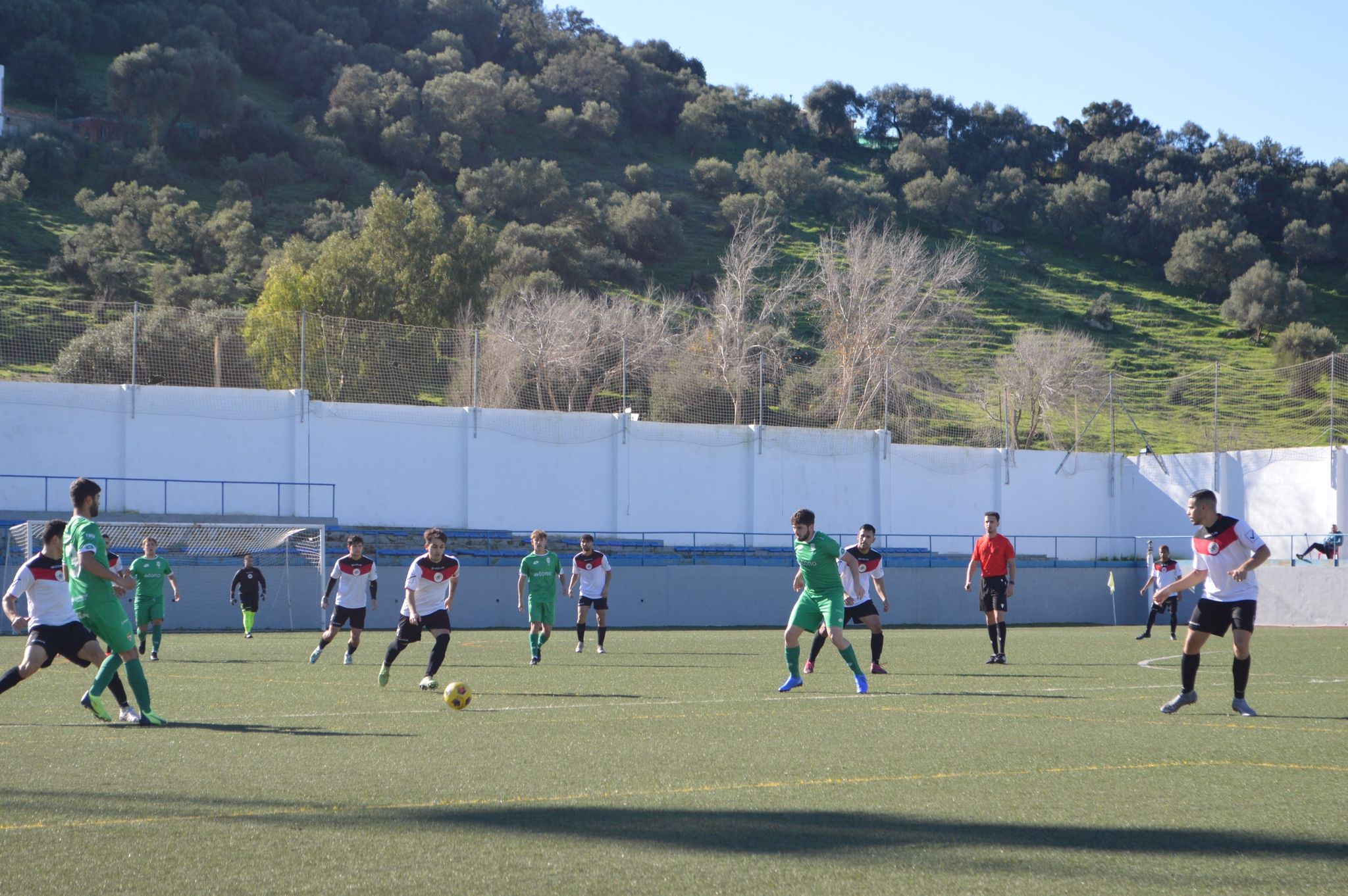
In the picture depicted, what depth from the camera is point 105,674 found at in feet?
33.4

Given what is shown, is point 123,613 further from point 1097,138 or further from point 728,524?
point 1097,138

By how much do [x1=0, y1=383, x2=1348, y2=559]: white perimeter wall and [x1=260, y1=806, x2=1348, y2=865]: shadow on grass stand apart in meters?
28.8

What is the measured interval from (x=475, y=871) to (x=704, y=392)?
35.7 m

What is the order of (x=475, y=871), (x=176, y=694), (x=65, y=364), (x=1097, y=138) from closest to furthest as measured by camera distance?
(x=475, y=871) → (x=176, y=694) → (x=65, y=364) → (x=1097, y=138)

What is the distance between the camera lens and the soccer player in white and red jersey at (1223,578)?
10492 mm

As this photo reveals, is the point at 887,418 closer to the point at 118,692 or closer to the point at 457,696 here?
the point at 457,696

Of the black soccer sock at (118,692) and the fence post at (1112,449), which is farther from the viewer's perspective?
the fence post at (1112,449)

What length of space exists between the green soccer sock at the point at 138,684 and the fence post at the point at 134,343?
77.3ft

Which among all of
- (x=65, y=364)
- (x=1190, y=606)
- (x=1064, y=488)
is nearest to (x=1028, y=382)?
(x=1064, y=488)

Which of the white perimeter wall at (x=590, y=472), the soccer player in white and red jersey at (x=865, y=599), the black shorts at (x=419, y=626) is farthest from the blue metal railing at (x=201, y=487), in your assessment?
the black shorts at (x=419, y=626)

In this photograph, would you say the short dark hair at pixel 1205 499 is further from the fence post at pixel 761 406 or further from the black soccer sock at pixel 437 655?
the fence post at pixel 761 406

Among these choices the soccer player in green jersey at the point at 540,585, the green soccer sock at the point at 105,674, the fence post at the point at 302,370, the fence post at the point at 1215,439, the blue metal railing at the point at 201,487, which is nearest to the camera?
the green soccer sock at the point at 105,674

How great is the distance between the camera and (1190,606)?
36594mm

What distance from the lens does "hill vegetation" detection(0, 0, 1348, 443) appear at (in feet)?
193
